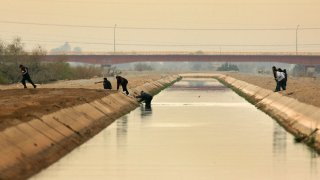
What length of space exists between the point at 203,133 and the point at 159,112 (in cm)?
1870

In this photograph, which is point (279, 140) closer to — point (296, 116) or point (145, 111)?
point (296, 116)

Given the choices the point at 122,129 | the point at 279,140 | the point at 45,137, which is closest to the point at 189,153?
the point at 45,137

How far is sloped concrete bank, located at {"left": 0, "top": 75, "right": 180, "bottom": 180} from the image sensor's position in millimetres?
26562

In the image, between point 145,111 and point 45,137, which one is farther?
point 145,111

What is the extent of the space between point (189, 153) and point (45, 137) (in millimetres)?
5592

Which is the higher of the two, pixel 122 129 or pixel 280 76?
pixel 280 76

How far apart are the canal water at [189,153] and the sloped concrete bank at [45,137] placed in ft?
1.72

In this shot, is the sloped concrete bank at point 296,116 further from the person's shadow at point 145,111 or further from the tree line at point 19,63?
the tree line at point 19,63

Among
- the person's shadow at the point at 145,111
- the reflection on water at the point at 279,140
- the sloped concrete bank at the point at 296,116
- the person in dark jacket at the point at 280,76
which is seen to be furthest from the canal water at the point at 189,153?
the person in dark jacket at the point at 280,76

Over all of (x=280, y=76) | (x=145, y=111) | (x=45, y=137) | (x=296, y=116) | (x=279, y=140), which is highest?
(x=280, y=76)

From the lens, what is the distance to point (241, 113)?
61.4m

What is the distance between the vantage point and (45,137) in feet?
110

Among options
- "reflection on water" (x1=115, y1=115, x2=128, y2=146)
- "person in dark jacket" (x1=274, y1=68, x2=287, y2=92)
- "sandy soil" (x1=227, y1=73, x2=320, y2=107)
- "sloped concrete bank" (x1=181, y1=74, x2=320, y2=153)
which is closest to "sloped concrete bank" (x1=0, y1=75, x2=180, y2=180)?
"reflection on water" (x1=115, y1=115, x2=128, y2=146)

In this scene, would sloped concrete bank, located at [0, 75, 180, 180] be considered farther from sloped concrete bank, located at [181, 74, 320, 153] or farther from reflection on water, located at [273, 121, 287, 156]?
sloped concrete bank, located at [181, 74, 320, 153]
